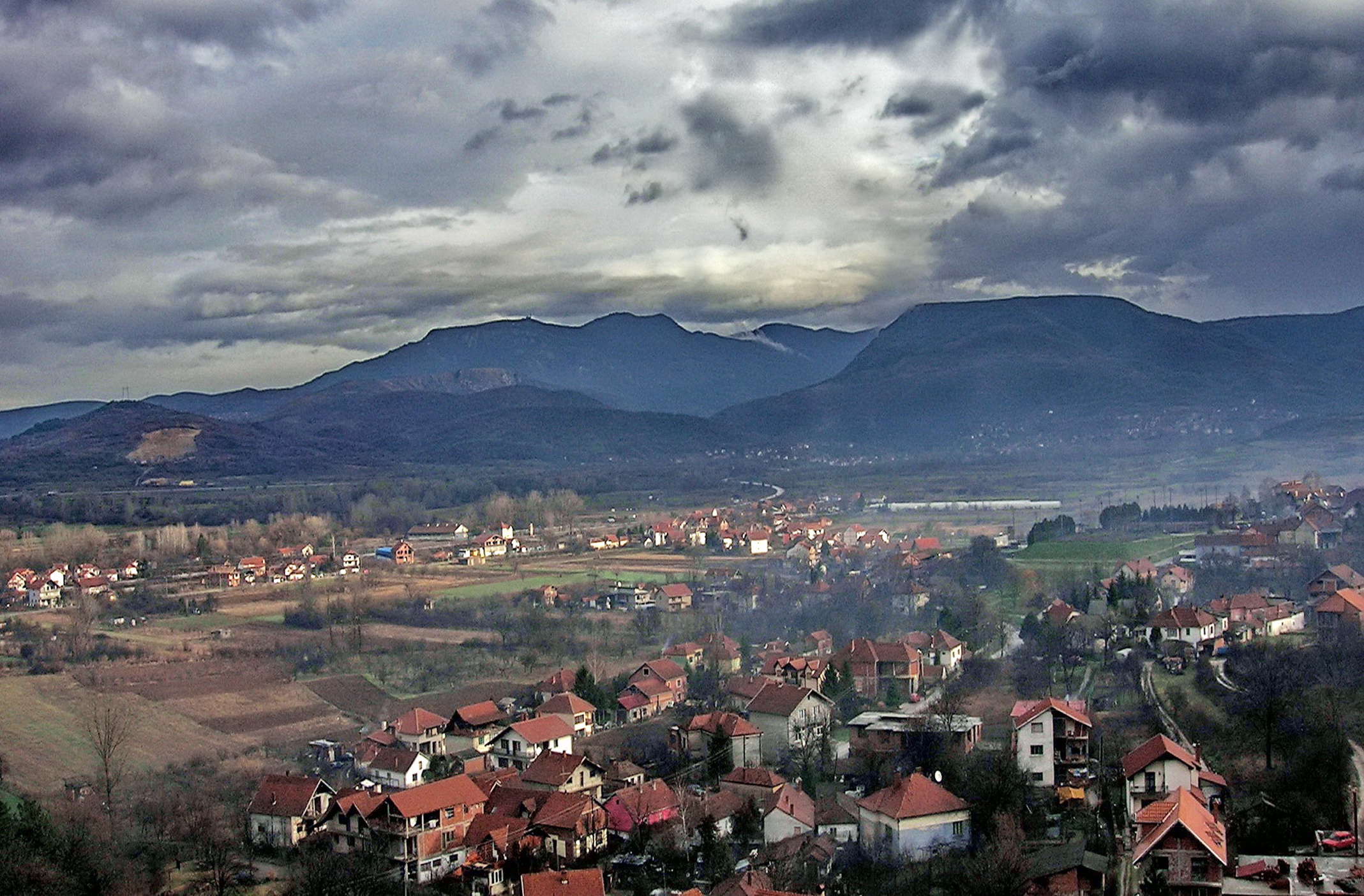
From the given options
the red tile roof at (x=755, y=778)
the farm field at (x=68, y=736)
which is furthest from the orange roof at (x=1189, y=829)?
the farm field at (x=68, y=736)

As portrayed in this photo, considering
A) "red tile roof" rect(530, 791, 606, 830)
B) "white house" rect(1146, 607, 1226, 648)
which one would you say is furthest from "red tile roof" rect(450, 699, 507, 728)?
"white house" rect(1146, 607, 1226, 648)

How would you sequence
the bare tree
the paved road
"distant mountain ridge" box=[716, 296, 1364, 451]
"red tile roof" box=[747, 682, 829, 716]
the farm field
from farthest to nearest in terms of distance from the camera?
"distant mountain ridge" box=[716, 296, 1364, 451] → the farm field → "red tile roof" box=[747, 682, 829, 716] → the bare tree → the paved road

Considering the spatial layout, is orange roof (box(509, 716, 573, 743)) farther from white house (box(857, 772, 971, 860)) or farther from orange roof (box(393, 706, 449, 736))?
white house (box(857, 772, 971, 860))

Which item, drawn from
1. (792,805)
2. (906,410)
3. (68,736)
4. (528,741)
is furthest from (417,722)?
(906,410)

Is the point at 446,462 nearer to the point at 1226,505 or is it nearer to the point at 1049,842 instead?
the point at 1226,505

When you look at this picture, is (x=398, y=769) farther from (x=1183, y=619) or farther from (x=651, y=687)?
(x=1183, y=619)
